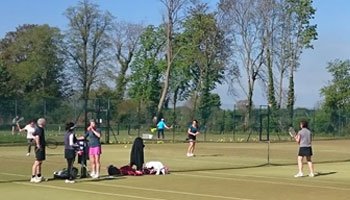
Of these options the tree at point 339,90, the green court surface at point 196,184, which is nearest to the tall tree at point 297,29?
the tree at point 339,90

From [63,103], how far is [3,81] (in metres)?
37.2

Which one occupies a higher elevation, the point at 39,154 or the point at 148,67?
the point at 148,67

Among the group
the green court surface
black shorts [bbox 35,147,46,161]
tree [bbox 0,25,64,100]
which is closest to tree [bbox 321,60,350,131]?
tree [bbox 0,25,64,100]

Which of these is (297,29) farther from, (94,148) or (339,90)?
(94,148)

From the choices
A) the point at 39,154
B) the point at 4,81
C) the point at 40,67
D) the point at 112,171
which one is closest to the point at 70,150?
the point at 39,154

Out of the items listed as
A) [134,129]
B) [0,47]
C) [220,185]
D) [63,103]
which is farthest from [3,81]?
[220,185]

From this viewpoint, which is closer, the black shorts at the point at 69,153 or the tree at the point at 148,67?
the black shorts at the point at 69,153

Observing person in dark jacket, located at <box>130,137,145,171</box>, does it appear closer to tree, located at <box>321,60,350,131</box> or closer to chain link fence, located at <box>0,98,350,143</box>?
chain link fence, located at <box>0,98,350,143</box>

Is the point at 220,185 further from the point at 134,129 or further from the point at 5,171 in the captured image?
the point at 134,129

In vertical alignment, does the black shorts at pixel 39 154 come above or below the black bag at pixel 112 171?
above

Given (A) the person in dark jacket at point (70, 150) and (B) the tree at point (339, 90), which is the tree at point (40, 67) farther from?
(A) the person in dark jacket at point (70, 150)

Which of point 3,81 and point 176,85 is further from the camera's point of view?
point 176,85

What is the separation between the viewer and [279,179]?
20.4 metres

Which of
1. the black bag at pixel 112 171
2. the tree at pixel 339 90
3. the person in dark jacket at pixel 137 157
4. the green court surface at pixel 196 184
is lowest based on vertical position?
the green court surface at pixel 196 184
